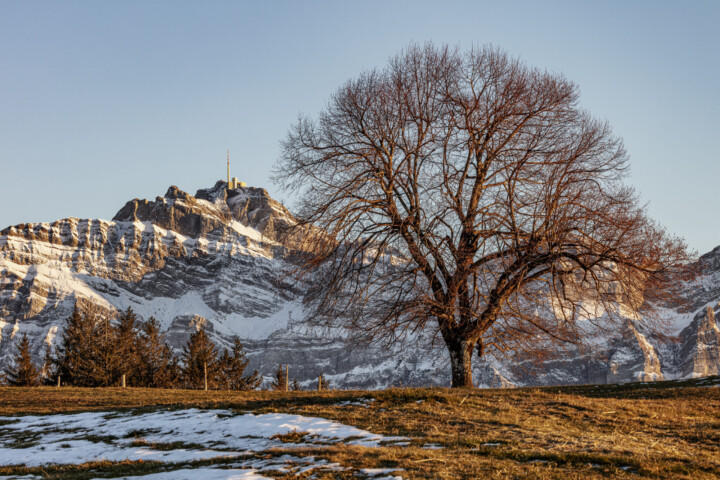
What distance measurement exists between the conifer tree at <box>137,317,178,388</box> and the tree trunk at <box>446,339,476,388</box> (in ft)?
162

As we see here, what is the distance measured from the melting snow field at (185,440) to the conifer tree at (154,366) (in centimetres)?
4951

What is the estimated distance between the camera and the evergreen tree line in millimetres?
56812

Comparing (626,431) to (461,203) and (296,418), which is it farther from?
(461,203)

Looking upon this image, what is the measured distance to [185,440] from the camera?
11.9m

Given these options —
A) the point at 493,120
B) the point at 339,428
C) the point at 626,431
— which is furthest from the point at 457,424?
the point at 493,120

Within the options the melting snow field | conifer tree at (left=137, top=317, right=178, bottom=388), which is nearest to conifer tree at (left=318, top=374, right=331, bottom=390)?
conifer tree at (left=137, top=317, right=178, bottom=388)

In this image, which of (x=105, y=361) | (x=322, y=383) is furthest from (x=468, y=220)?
(x=105, y=361)

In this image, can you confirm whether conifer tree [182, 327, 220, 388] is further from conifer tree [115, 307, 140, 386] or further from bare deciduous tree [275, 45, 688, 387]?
bare deciduous tree [275, 45, 688, 387]

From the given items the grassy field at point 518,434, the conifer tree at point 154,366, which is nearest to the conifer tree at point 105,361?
the conifer tree at point 154,366

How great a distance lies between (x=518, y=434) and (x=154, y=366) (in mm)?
61671

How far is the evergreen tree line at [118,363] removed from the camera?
56.8 m

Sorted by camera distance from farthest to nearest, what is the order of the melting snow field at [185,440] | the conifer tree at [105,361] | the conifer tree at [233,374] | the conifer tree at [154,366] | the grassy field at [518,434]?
the conifer tree at [233,374] < the conifer tree at [154,366] < the conifer tree at [105,361] < the melting snow field at [185,440] < the grassy field at [518,434]

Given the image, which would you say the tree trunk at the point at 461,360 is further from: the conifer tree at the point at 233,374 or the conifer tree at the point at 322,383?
the conifer tree at the point at 233,374

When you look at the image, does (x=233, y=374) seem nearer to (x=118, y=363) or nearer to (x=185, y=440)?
(x=118, y=363)
